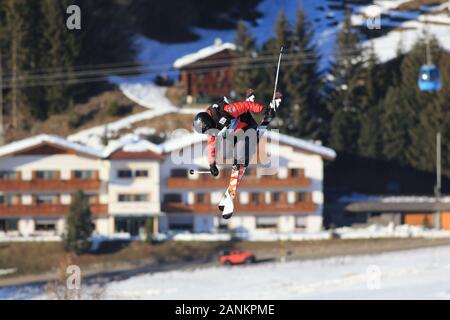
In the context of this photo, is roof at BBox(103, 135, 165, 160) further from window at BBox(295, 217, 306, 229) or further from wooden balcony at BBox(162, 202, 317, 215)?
window at BBox(295, 217, 306, 229)

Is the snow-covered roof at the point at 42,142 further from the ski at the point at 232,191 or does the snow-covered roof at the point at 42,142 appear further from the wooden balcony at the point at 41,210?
the ski at the point at 232,191

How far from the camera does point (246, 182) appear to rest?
311 ft

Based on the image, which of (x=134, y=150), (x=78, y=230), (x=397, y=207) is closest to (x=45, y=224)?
(x=78, y=230)

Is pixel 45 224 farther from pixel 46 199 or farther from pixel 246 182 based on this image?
pixel 246 182

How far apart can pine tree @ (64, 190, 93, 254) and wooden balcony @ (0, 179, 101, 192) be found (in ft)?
21.1

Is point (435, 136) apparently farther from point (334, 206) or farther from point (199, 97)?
point (199, 97)

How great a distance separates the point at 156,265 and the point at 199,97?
31.9m

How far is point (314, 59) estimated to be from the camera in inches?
4471

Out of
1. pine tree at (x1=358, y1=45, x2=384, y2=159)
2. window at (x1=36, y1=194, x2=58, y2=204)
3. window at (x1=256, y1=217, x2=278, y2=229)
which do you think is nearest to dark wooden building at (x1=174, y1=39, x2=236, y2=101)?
pine tree at (x1=358, y1=45, x2=384, y2=159)

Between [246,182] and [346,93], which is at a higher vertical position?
[346,93]

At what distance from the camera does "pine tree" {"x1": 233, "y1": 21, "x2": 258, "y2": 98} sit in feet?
328

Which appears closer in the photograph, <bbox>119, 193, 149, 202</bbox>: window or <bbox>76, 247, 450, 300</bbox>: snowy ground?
<bbox>76, 247, 450, 300</bbox>: snowy ground

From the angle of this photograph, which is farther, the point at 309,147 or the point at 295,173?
the point at 295,173

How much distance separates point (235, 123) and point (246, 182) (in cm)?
7695
